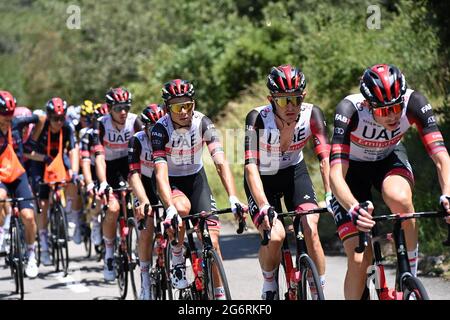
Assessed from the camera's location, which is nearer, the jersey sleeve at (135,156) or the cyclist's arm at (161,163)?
the cyclist's arm at (161,163)

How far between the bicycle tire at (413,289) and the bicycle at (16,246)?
236 inches

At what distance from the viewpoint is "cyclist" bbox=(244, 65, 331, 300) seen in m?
7.48

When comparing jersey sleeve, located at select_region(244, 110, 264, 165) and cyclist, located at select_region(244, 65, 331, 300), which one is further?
jersey sleeve, located at select_region(244, 110, 264, 165)

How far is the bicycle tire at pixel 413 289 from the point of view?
228 inches

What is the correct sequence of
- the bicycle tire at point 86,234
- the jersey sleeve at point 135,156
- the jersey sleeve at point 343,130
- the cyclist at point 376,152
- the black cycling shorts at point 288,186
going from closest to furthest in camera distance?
the cyclist at point 376,152 < the jersey sleeve at point 343,130 < the black cycling shorts at point 288,186 < the jersey sleeve at point 135,156 < the bicycle tire at point 86,234

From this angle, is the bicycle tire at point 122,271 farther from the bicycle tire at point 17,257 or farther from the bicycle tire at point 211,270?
the bicycle tire at point 211,270

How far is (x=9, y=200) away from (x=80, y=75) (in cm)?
3338

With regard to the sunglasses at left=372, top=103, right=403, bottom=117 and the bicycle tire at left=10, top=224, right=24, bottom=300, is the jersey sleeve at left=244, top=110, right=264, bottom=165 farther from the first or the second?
the bicycle tire at left=10, top=224, right=24, bottom=300

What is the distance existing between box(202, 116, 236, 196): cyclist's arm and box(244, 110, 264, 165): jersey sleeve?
381 millimetres

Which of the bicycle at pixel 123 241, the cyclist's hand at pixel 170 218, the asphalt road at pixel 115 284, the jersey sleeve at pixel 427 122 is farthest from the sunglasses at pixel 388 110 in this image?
the bicycle at pixel 123 241

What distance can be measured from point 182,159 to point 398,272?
3087 mm

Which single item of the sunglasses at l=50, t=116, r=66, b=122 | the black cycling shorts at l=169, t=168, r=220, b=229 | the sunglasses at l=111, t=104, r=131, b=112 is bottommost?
the black cycling shorts at l=169, t=168, r=220, b=229

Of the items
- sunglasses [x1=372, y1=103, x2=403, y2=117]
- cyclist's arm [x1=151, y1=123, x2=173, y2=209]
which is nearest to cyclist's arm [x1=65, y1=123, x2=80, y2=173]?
cyclist's arm [x1=151, y1=123, x2=173, y2=209]
